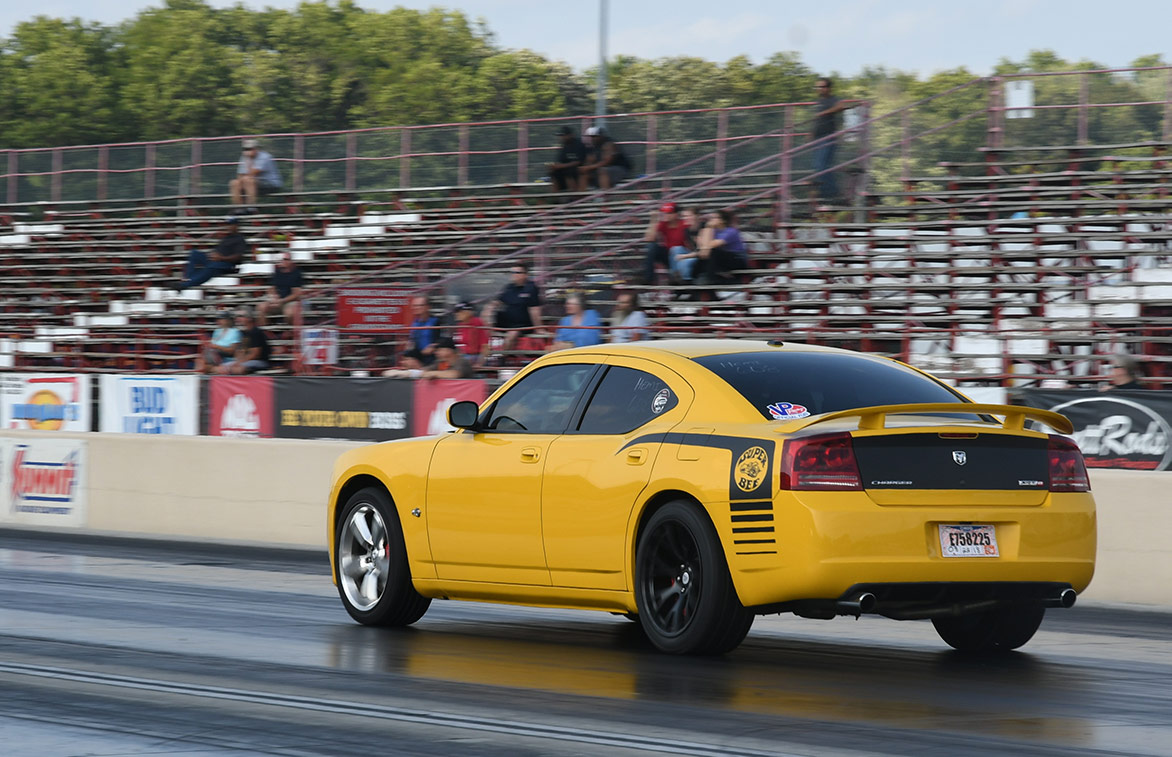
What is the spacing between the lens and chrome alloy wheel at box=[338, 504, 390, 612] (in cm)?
1015

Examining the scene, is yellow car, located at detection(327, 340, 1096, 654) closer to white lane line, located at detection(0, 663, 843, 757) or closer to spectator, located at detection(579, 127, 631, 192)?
white lane line, located at detection(0, 663, 843, 757)

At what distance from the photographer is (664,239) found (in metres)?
22.4

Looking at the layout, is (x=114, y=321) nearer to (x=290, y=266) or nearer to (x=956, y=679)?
(x=290, y=266)

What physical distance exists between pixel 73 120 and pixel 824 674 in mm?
87202

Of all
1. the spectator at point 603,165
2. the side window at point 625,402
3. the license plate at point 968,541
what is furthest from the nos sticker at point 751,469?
the spectator at point 603,165

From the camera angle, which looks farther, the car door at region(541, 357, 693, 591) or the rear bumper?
the car door at region(541, 357, 693, 591)

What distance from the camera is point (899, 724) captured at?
6617 millimetres

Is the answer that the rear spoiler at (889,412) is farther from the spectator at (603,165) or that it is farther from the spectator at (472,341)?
the spectator at (603,165)

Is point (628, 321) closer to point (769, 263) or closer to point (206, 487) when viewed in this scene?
point (769, 263)

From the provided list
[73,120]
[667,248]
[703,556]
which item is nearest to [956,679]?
[703,556]

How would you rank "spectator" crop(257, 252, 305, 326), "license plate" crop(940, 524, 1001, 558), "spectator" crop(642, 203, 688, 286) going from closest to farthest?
"license plate" crop(940, 524, 1001, 558) < "spectator" crop(642, 203, 688, 286) < "spectator" crop(257, 252, 305, 326)

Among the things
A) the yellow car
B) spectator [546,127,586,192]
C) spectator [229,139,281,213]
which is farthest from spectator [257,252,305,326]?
the yellow car

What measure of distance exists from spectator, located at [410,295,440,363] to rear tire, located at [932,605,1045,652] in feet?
39.8

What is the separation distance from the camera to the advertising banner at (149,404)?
21.7 meters
